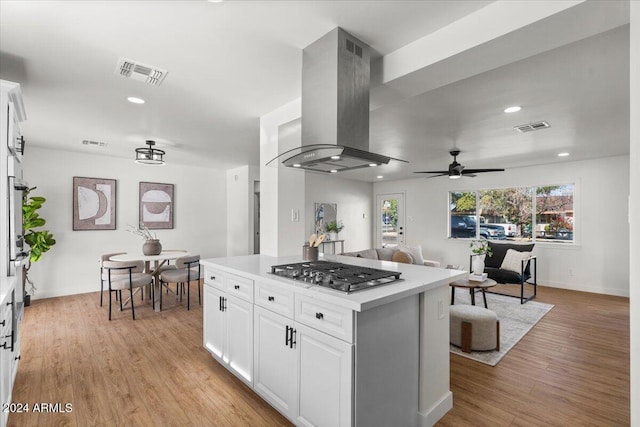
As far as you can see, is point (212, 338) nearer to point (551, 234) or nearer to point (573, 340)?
point (573, 340)

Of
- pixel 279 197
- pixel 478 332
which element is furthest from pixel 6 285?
pixel 478 332

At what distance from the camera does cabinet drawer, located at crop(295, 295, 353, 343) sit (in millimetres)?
1580

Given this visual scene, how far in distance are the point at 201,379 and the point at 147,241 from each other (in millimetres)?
2838

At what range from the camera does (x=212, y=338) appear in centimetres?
284

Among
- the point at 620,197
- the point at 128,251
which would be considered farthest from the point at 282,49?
the point at 620,197

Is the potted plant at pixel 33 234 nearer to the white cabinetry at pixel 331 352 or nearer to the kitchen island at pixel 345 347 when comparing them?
the kitchen island at pixel 345 347

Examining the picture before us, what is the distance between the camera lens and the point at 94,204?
18.1 feet

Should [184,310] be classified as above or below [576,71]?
below

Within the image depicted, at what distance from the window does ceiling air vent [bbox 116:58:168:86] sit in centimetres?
676

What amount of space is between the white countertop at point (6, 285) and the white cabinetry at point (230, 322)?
1.28 meters

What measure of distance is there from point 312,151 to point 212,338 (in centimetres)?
196

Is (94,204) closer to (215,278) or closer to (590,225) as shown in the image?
(215,278)

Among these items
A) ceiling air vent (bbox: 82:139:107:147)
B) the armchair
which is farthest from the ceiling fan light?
the armchair

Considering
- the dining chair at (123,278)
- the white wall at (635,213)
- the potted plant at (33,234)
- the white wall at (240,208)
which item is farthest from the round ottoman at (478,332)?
the potted plant at (33,234)
